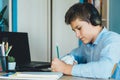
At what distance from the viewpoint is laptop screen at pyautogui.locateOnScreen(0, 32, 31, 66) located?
5.92ft

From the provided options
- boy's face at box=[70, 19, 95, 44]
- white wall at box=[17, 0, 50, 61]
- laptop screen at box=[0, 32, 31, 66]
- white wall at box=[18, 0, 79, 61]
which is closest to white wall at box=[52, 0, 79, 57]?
white wall at box=[18, 0, 79, 61]

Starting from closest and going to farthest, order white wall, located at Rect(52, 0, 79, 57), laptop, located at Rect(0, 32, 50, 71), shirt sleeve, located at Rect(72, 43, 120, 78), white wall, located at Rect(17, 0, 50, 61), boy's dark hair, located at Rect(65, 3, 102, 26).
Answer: shirt sleeve, located at Rect(72, 43, 120, 78) → boy's dark hair, located at Rect(65, 3, 102, 26) → laptop, located at Rect(0, 32, 50, 71) → white wall, located at Rect(17, 0, 50, 61) → white wall, located at Rect(52, 0, 79, 57)

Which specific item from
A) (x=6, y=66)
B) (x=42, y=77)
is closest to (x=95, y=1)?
(x=6, y=66)

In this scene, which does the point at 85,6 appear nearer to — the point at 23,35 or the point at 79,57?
the point at 79,57

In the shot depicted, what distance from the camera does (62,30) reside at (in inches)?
97.6

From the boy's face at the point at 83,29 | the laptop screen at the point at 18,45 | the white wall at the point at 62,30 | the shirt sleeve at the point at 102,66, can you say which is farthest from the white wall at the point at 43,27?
the shirt sleeve at the point at 102,66

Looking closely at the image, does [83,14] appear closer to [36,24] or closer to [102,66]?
[102,66]

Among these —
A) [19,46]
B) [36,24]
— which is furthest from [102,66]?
[36,24]

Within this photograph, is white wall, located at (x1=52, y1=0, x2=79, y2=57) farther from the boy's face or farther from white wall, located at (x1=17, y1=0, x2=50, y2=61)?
the boy's face

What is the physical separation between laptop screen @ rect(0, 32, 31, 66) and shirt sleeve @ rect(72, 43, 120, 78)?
651mm

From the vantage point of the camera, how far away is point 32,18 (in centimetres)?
219

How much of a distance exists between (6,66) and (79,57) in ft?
1.47

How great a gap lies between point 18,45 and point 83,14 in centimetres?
67

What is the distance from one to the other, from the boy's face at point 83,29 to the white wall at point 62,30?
945 mm
